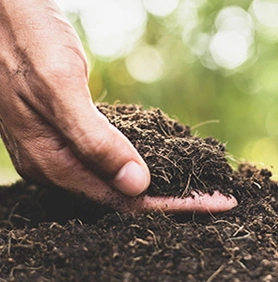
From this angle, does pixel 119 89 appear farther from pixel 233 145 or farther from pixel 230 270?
pixel 230 270

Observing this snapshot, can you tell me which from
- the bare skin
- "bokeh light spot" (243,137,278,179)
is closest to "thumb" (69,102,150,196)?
the bare skin

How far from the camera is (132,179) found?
1.45m

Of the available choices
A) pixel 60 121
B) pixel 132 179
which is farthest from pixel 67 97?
pixel 132 179

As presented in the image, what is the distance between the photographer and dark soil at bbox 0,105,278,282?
123cm

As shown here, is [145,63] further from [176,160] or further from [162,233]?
[162,233]

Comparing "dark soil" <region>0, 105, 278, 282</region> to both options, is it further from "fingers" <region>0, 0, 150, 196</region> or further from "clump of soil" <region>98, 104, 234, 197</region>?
"fingers" <region>0, 0, 150, 196</region>

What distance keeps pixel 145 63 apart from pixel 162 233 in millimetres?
5244

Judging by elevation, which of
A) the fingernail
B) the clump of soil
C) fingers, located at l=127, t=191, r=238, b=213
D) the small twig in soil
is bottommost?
the small twig in soil

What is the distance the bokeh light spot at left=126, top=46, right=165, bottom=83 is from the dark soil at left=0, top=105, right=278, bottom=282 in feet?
14.2

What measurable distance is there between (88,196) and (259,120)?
454 centimetres

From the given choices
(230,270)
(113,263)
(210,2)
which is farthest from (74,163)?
(210,2)

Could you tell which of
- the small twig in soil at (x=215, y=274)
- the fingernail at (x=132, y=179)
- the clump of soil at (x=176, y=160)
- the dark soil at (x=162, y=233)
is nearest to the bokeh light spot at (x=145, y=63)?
the dark soil at (x=162, y=233)

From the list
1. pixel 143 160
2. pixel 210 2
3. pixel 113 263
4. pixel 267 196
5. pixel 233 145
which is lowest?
pixel 113 263

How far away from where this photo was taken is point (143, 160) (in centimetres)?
156
